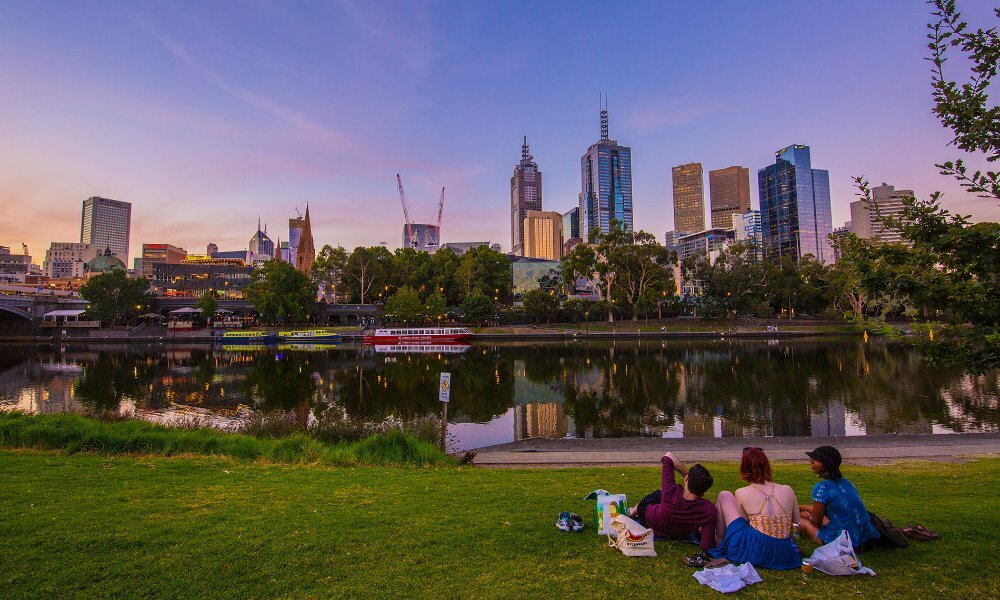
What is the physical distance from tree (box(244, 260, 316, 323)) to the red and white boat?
2187 centimetres

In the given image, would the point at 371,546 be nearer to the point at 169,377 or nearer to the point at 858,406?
the point at 858,406

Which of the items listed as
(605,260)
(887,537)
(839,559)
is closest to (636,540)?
(839,559)

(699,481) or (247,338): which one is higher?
(247,338)

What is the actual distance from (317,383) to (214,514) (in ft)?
96.1

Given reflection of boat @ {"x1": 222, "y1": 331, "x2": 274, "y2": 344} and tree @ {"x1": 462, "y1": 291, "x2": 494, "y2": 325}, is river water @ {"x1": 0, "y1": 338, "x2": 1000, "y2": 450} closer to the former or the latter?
reflection of boat @ {"x1": 222, "y1": 331, "x2": 274, "y2": 344}

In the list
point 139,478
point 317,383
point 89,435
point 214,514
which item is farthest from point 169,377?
point 214,514

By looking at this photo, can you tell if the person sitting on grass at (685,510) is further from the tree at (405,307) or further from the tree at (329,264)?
the tree at (329,264)

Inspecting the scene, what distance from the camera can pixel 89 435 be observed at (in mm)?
13039

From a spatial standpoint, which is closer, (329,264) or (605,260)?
(605,260)

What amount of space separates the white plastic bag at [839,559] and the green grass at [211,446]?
8.86 meters

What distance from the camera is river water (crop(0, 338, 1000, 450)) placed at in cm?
2147

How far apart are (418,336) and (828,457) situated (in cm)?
7469

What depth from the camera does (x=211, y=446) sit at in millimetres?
13539

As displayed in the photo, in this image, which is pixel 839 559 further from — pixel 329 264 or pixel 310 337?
pixel 329 264
